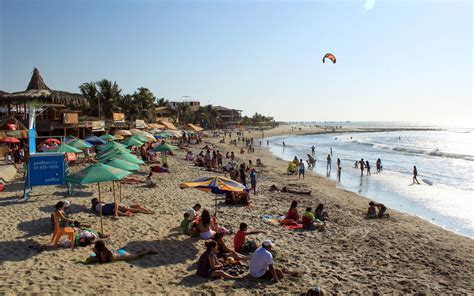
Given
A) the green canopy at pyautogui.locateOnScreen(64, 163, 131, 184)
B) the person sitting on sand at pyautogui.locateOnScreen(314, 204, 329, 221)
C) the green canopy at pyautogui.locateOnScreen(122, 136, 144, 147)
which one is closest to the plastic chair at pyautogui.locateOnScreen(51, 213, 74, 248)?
the green canopy at pyautogui.locateOnScreen(64, 163, 131, 184)

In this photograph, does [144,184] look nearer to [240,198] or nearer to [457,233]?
[240,198]

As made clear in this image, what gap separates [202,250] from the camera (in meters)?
7.18

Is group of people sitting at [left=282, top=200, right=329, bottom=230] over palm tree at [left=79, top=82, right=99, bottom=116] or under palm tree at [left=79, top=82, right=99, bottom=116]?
under

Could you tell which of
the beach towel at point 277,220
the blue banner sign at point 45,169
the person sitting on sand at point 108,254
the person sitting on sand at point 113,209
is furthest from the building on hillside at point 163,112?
the person sitting on sand at point 108,254

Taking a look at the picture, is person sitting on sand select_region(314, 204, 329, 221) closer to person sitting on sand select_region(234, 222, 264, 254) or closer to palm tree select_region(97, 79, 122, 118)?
person sitting on sand select_region(234, 222, 264, 254)

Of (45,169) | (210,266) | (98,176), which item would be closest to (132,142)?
(45,169)

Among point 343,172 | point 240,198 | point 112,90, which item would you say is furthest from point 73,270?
point 112,90

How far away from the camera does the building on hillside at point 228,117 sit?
95.6 metres

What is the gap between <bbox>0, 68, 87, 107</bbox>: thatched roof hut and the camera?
21.8 metres

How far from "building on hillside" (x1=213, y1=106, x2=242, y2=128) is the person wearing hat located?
8681cm

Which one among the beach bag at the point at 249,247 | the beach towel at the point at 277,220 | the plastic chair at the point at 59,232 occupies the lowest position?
the beach towel at the point at 277,220

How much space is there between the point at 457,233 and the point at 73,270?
10991 mm

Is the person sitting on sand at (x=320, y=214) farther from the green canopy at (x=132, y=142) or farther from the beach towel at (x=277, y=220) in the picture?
the green canopy at (x=132, y=142)

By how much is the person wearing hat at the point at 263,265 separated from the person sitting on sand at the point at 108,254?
222cm
